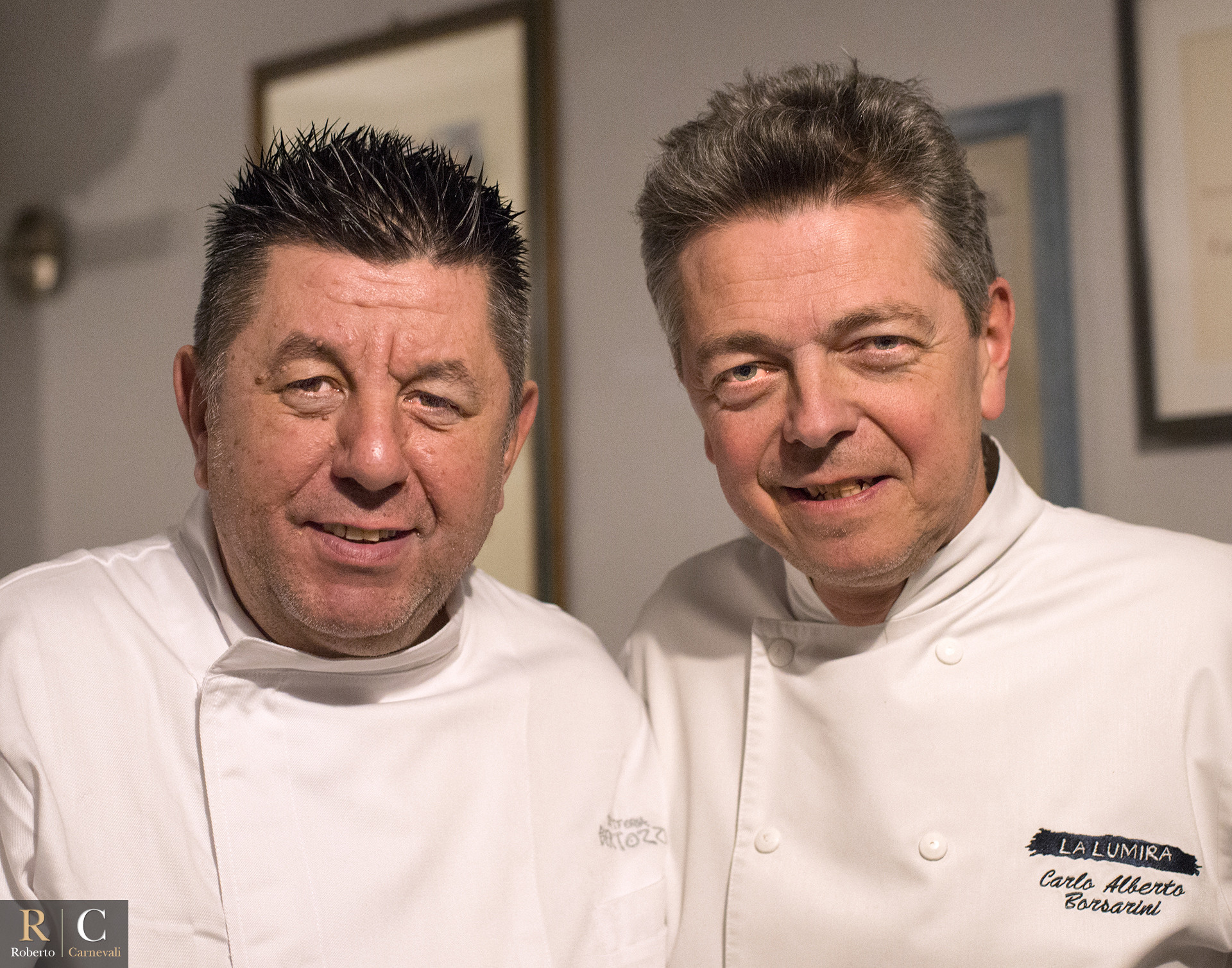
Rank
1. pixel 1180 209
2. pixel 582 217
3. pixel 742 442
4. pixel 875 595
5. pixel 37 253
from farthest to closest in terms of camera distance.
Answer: pixel 37 253
pixel 582 217
pixel 1180 209
pixel 875 595
pixel 742 442

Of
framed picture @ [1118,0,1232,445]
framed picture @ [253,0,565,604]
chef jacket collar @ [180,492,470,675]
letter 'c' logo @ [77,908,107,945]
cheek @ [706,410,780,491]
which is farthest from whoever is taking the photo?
framed picture @ [253,0,565,604]

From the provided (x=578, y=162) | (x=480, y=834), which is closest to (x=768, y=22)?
(x=578, y=162)

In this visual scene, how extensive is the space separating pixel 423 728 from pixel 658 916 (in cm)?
38

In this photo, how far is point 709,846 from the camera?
56.6 inches

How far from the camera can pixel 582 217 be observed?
87.7 inches

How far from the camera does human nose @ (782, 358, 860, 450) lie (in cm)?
126

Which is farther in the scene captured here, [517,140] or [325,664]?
[517,140]

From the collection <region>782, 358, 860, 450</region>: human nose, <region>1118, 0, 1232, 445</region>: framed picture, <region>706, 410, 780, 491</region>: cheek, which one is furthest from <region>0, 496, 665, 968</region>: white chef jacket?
<region>1118, 0, 1232, 445</region>: framed picture

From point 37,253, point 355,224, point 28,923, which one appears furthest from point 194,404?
point 37,253

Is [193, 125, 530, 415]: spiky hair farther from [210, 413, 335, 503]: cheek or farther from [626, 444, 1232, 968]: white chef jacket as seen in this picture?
[626, 444, 1232, 968]: white chef jacket

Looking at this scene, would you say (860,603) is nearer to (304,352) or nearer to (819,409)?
(819,409)

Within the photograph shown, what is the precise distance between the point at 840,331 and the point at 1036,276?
2.31 ft

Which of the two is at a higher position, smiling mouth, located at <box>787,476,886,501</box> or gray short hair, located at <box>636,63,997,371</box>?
gray short hair, located at <box>636,63,997,371</box>

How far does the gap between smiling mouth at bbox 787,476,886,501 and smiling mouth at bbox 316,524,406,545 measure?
467 mm
